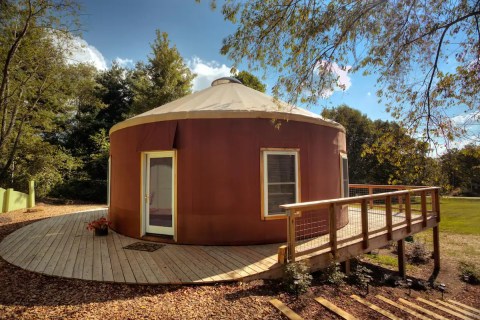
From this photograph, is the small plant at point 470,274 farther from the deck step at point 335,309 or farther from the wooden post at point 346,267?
the deck step at point 335,309

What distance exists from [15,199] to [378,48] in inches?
479

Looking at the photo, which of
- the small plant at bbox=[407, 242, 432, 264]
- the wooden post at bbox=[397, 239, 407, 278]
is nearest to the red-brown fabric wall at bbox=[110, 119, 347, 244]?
the wooden post at bbox=[397, 239, 407, 278]

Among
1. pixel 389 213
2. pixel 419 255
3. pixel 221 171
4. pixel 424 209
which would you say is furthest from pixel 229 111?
pixel 419 255

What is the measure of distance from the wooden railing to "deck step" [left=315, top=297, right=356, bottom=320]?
0.60 metres

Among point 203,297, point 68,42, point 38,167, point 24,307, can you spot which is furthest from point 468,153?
point 38,167

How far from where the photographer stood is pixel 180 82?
1730 centimetres

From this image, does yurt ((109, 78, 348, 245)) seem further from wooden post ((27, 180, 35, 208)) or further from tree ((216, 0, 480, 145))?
wooden post ((27, 180, 35, 208))

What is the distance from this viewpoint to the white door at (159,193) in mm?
5176

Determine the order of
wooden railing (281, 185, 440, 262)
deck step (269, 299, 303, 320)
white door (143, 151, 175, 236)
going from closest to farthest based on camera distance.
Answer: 1. deck step (269, 299, 303, 320)
2. wooden railing (281, 185, 440, 262)
3. white door (143, 151, 175, 236)

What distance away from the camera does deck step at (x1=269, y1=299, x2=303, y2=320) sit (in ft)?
8.99

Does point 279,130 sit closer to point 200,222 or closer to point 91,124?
point 200,222

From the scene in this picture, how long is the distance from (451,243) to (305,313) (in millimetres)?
9666

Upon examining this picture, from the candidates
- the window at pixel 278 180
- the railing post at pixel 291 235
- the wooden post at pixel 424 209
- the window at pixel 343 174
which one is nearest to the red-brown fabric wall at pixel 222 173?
the window at pixel 278 180

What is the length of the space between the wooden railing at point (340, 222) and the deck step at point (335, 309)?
60cm
